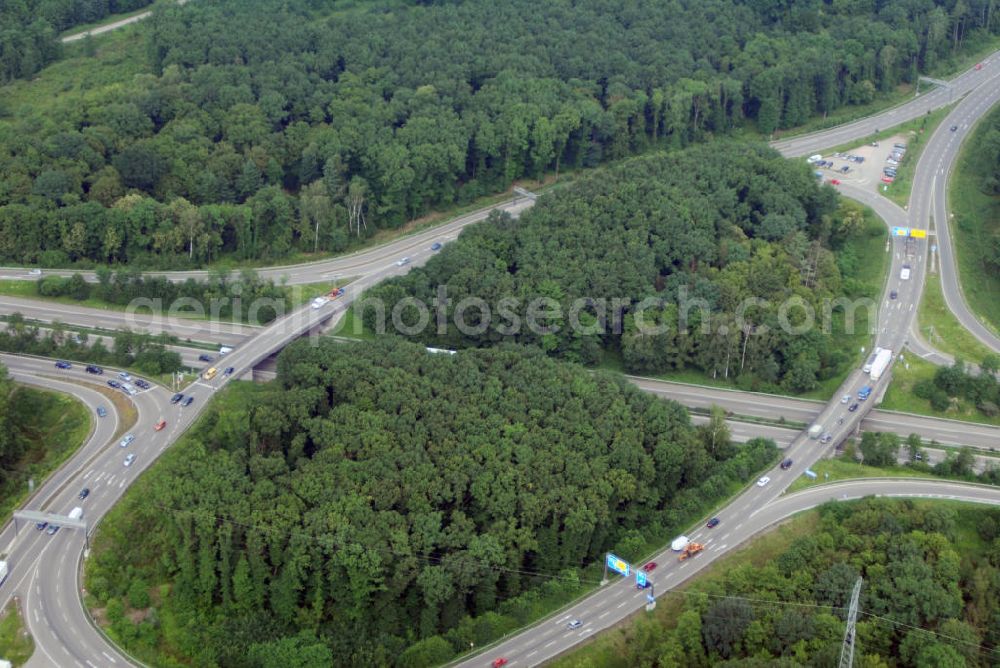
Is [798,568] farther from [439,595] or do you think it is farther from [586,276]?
[586,276]

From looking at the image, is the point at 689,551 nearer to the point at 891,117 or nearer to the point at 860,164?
the point at 860,164

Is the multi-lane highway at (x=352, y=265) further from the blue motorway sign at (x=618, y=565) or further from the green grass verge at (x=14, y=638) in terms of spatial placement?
the blue motorway sign at (x=618, y=565)

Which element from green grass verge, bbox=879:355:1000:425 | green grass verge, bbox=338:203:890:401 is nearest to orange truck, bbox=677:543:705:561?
green grass verge, bbox=338:203:890:401

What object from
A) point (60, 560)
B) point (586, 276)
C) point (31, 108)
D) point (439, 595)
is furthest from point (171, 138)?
point (439, 595)

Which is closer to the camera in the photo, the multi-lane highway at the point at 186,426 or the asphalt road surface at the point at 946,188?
the multi-lane highway at the point at 186,426

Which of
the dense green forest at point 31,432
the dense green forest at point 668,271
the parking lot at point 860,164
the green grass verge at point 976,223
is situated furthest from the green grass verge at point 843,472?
the dense green forest at point 31,432

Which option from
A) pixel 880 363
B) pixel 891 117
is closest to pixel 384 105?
pixel 880 363

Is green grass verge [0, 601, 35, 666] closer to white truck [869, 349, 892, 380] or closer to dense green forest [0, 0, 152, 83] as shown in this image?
white truck [869, 349, 892, 380]
